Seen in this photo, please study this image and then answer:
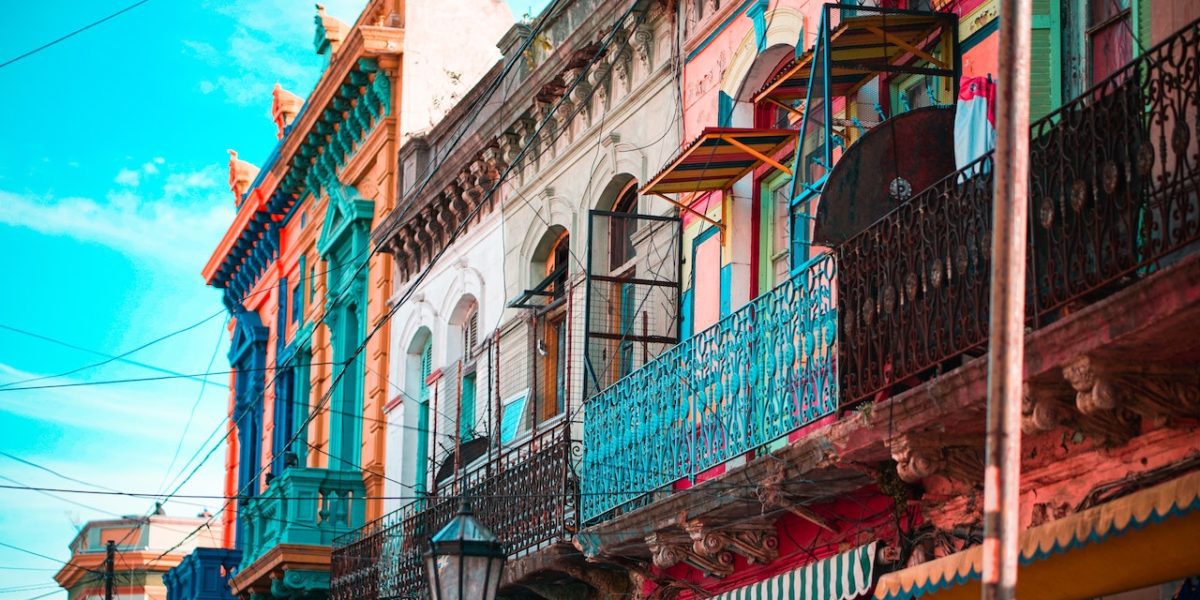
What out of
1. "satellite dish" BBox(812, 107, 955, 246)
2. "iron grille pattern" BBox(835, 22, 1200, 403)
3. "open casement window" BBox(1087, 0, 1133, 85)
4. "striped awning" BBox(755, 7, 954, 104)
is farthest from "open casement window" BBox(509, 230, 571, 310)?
"iron grille pattern" BBox(835, 22, 1200, 403)

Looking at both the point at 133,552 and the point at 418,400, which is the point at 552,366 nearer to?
the point at 418,400

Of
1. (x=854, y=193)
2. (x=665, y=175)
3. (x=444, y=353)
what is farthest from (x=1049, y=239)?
(x=444, y=353)

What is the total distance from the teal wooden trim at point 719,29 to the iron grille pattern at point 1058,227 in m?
4.83

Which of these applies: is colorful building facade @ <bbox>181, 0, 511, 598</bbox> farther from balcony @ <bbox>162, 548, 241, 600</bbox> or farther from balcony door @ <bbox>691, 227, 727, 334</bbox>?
balcony door @ <bbox>691, 227, 727, 334</bbox>

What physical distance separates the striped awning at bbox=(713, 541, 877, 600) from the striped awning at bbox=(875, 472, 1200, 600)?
56.2 inches

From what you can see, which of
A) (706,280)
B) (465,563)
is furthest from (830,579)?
(706,280)

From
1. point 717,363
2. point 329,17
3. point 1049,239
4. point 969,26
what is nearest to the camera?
point 1049,239

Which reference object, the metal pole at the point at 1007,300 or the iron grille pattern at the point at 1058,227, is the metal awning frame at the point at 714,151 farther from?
the metal pole at the point at 1007,300

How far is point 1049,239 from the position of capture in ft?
27.9

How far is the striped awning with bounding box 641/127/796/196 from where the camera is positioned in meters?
13.4

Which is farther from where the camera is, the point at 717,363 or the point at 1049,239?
the point at 717,363

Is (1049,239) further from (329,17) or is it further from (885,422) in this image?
(329,17)

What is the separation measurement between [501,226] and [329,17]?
9727 millimetres

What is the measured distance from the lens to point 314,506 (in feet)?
74.7
